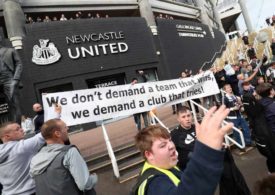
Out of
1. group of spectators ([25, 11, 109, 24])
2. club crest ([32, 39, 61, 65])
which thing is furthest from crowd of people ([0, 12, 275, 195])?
group of spectators ([25, 11, 109, 24])

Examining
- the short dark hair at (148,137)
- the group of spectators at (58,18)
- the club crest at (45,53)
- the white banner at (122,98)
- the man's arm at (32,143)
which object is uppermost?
the group of spectators at (58,18)

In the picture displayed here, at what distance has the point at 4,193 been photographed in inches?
154

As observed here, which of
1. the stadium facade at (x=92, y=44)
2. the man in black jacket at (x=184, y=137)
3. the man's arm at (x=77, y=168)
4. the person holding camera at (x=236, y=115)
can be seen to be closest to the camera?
the man's arm at (x=77, y=168)

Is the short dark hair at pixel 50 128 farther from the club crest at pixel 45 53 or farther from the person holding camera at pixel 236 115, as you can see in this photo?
the club crest at pixel 45 53

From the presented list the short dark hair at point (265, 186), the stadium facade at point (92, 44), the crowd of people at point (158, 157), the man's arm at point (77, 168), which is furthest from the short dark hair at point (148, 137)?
the stadium facade at point (92, 44)

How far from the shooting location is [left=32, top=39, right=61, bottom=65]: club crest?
723 inches

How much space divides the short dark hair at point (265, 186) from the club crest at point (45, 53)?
18.0 m

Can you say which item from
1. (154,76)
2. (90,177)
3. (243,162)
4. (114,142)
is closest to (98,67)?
(154,76)

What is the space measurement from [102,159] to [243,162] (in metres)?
3.42

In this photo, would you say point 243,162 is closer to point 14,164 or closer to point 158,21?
point 14,164

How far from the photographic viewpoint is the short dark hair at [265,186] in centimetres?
162

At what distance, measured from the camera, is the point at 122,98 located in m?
7.30

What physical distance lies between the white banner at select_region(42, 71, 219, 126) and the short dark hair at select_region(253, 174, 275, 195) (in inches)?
176

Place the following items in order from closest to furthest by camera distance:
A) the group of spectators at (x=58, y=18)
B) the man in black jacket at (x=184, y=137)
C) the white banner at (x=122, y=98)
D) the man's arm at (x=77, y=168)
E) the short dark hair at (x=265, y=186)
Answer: the short dark hair at (x=265, y=186) → the man's arm at (x=77, y=168) → the man in black jacket at (x=184, y=137) → the white banner at (x=122, y=98) → the group of spectators at (x=58, y=18)
